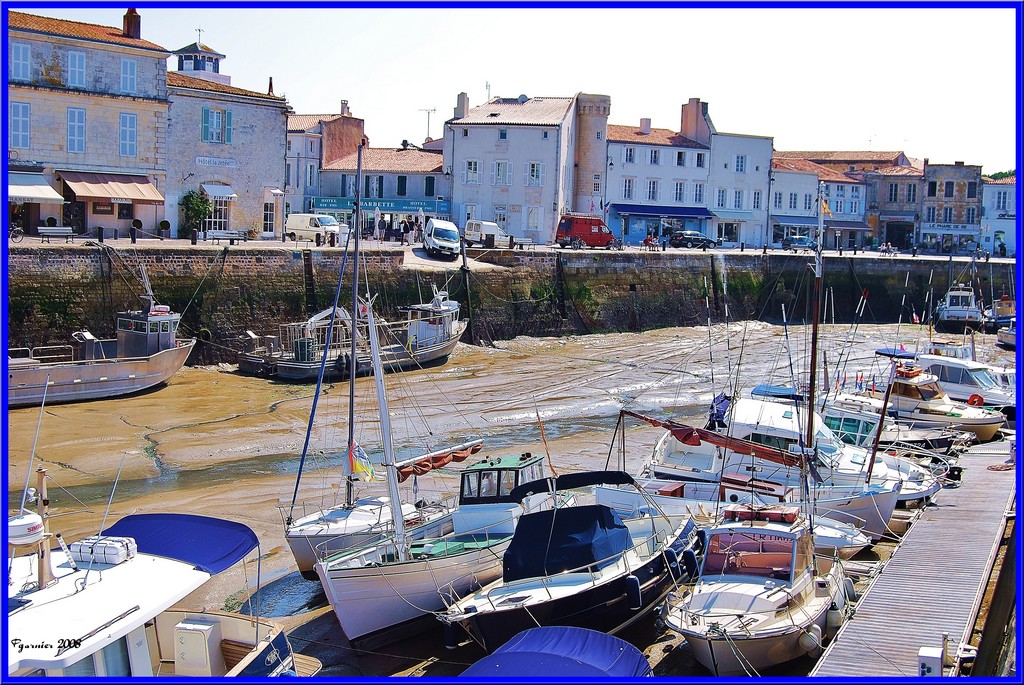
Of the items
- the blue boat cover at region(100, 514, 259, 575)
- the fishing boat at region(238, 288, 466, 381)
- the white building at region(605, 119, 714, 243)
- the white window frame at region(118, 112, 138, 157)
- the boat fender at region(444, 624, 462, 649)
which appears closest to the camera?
the blue boat cover at region(100, 514, 259, 575)

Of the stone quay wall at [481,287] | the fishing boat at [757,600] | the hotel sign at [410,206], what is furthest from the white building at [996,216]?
the fishing boat at [757,600]

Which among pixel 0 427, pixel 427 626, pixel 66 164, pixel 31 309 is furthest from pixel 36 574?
pixel 66 164

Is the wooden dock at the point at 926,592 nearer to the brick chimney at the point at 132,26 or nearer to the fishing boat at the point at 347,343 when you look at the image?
the fishing boat at the point at 347,343

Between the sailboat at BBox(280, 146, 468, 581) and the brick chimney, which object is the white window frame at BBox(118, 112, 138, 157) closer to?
the brick chimney

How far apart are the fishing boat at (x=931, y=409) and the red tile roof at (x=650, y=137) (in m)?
27.0

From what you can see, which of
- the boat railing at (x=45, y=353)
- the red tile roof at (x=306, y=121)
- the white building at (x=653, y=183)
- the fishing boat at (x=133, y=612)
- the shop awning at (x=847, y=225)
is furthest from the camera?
the shop awning at (x=847, y=225)

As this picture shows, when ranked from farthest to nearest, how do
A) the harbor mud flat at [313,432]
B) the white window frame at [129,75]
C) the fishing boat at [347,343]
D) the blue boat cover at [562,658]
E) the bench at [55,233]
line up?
the white window frame at [129,75]
the bench at [55,233]
the fishing boat at [347,343]
the harbor mud flat at [313,432]
the blue boat cover at [562,658]

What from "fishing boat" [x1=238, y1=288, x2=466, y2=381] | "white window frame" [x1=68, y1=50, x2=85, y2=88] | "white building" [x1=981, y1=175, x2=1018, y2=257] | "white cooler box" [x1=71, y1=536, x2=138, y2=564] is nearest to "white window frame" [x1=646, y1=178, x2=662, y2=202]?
"white building" [x1=981, y1=175, x2=1018, y2=257]

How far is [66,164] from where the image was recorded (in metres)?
31.9

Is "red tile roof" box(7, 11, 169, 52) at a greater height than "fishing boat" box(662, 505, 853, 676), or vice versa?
"red tile roof" box(7, 11, 169, 52)

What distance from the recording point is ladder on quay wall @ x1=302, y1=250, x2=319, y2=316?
31203 millimetres

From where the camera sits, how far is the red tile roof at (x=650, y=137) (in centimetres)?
4975

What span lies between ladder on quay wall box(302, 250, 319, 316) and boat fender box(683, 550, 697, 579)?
18962mm

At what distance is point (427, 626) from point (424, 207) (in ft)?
114
